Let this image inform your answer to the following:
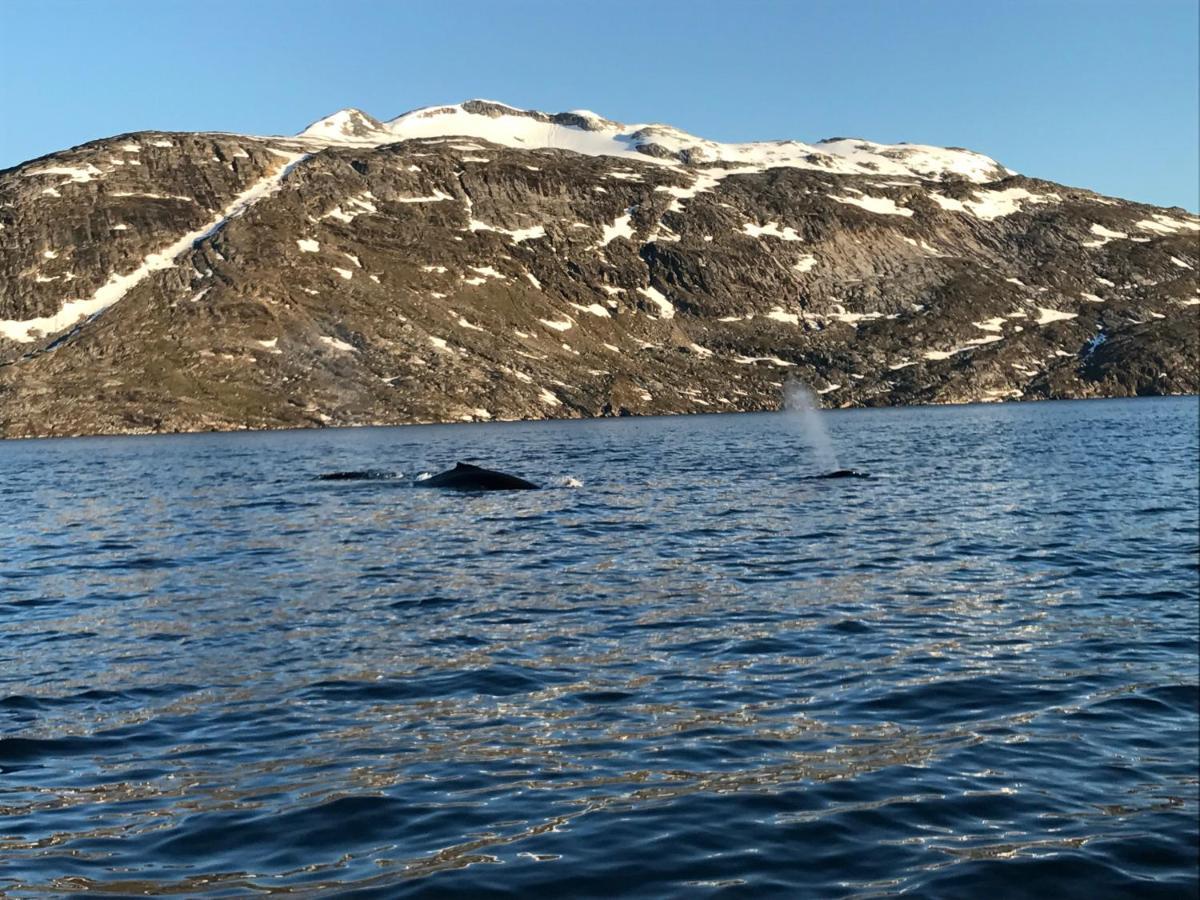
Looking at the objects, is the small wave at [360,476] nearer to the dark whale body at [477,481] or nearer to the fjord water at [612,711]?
the dark whale body at [477,481]

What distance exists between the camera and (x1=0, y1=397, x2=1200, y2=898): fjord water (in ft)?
38.1

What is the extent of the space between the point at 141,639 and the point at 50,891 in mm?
13575

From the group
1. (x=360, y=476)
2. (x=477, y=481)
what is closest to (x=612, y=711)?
(x=477, y=481)

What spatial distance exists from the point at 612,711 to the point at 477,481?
45806mm

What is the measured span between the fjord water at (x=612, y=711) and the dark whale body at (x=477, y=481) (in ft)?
62.9

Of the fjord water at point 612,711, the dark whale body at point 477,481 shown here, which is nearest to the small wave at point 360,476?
the dark whale body at point 477,481

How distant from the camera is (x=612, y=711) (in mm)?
17281

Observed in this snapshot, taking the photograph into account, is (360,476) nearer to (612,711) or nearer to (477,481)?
(477,481)

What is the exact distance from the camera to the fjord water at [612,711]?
11.6m

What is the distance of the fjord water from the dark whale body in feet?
62.9

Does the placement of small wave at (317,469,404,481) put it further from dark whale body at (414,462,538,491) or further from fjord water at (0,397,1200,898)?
fjord water at (0,397,1200,898)

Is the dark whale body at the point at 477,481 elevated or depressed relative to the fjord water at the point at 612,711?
elevated

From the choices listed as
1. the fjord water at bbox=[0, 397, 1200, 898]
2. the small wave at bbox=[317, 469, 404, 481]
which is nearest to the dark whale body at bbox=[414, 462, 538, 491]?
the small wave at bbox=[317, 469, 404, 481]

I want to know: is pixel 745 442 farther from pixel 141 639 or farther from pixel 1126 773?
pixel 1126 773
